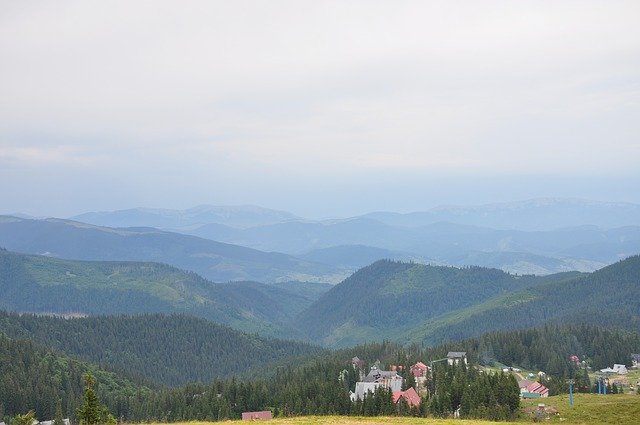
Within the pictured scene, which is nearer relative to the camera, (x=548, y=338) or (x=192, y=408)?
(x=192, y=408)

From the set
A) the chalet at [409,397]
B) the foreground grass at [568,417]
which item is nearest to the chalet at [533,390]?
the foreground grass at [568,417]

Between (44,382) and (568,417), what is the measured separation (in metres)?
133

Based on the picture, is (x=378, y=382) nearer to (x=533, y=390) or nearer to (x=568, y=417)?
(x=533, y=390)

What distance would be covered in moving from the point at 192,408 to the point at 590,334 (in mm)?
135287

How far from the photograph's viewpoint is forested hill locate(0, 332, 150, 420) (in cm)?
14738

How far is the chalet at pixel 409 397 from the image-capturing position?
10694 cm

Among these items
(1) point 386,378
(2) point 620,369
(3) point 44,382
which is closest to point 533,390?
(1) point 386,378

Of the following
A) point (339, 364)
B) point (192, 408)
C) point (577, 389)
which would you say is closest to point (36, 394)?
point (192, 408)

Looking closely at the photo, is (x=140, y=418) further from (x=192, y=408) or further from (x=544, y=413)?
(x=544, y=413)

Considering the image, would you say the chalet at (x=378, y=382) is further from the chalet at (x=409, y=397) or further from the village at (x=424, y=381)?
the chalet at (x=409, y=397)

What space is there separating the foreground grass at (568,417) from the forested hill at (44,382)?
94.0 m

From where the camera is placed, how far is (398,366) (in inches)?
5891

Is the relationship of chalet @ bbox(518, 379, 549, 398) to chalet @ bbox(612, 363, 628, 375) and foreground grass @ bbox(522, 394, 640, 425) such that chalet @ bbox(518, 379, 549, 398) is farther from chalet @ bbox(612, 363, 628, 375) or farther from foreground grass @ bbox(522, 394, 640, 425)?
chalet @ bbox(612, 363, 628, 375)

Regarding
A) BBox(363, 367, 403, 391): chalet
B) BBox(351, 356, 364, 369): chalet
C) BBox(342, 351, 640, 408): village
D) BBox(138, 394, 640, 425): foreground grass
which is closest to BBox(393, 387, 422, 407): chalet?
BBox(342, 351, 640, 408): village
